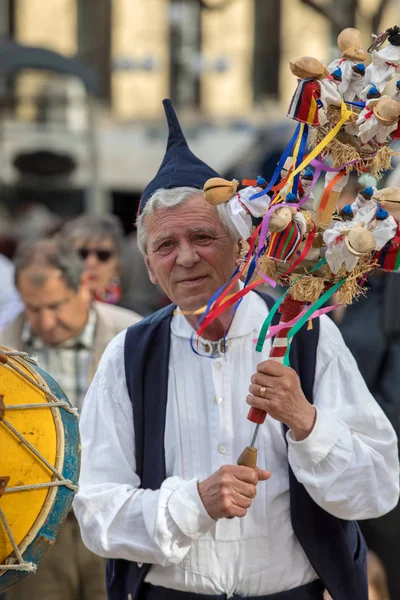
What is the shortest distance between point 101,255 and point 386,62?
387 cm

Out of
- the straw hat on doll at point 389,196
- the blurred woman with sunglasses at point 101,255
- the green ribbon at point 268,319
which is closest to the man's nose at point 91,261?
the blurred woman with sunglasses at point 101,255

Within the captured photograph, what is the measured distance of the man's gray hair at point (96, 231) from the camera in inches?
265

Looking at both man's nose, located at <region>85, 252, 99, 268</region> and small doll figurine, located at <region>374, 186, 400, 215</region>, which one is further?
man's nose, located at <region>85, 252, 99, 268</region>

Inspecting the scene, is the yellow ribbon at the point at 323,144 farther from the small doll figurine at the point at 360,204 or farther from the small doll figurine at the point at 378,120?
the small doll figurine at the point at 360,204

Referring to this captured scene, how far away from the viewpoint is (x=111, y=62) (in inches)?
928

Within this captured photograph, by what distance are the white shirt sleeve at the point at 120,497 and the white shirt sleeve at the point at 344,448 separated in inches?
12.9

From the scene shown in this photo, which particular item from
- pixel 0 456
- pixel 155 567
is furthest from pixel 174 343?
pixel 0 456

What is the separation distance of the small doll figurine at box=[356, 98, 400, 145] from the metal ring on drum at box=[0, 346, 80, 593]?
103cm

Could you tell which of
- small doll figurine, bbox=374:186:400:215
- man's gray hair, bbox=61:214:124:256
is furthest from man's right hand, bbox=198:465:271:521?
man's gray hair, bbox=61:214:124:256

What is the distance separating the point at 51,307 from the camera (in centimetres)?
537

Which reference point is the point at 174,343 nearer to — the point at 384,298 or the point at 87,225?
the point at 384,298

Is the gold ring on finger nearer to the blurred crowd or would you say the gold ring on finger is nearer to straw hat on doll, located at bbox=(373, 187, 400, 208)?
straw hat on doll, located at bbox=(373, 187, 400, 208)

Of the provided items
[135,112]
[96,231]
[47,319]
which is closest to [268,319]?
[47,319]

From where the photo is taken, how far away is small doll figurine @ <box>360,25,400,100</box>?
294 centimetres
